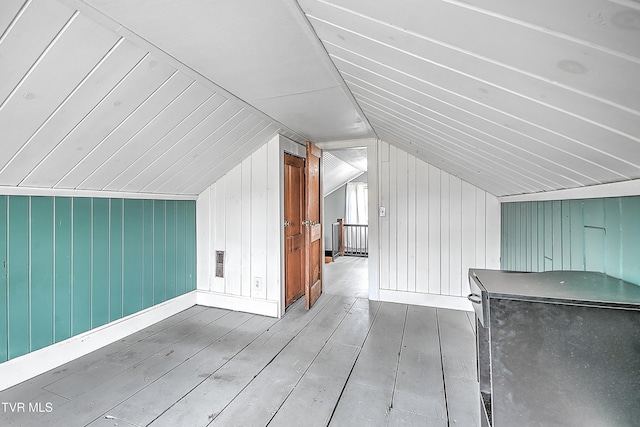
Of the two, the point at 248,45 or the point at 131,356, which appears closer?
the point at 248,45

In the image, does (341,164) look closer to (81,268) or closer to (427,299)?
(427,299)

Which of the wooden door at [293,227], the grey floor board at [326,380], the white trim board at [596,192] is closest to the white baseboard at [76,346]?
the wooden door at [293,227]

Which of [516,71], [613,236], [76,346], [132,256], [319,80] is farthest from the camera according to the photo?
[132,256]

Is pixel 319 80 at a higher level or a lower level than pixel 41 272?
higher

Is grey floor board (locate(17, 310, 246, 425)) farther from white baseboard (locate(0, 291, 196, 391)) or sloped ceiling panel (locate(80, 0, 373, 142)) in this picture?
sloped ceiling panel (locate(80, 0, 373, 142))

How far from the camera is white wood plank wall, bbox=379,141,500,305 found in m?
3.29

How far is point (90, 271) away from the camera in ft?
7.80

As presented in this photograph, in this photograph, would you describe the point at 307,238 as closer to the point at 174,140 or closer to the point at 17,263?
the point at 174,140

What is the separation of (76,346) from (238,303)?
4.71 ft

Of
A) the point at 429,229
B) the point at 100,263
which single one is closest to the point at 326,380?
the point at 100,263

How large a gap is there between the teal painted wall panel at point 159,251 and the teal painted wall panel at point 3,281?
114cm

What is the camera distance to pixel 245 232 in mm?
3297

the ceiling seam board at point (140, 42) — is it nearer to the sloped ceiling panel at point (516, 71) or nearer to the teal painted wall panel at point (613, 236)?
the sloped ceiling panel at point (516, 71)

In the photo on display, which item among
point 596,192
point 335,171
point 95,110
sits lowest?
point 596,192
